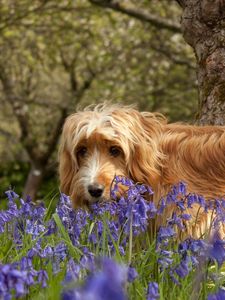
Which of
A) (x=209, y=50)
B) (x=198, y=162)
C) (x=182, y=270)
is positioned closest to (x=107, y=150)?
(x=198, y=162)

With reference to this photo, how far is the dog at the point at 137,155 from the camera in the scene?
432 centimetres

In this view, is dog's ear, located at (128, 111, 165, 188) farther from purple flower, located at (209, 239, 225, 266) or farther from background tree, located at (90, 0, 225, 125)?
purple flower, located at (209, 239, 225, 266)

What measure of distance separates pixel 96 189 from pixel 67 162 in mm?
572

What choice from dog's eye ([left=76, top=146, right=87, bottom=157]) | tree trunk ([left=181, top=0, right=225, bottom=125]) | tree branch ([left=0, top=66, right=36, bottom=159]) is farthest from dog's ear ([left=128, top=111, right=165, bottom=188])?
tree branch ([left=0, top=66, right=36, bottom=159])

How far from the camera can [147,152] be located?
4.43m

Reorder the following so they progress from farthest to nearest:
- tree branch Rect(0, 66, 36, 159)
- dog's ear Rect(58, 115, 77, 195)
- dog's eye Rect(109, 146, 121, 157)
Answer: tree branch Rect(0, 66, 36, 159), dog's ear Rect(58, 115, 77, 195), dog's eye Rect(109, 146, 121, 157)

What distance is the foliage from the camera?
229 cm

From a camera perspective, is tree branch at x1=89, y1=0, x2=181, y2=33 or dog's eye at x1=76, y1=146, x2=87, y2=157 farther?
tree branch at x1=89, y1=0, x2=181, y2=33

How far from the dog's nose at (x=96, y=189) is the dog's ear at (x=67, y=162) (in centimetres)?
43

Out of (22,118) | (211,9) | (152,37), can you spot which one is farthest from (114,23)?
(211,9)

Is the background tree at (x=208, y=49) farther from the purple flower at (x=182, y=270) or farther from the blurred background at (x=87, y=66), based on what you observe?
the blurred background at (x=87, y=66)

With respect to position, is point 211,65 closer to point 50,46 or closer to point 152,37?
point 152,37

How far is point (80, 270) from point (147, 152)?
1.96 m

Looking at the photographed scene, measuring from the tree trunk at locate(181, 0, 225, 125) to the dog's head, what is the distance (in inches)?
31.3
